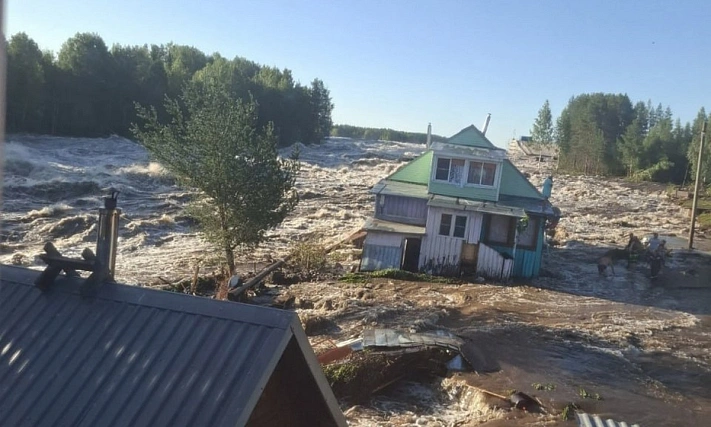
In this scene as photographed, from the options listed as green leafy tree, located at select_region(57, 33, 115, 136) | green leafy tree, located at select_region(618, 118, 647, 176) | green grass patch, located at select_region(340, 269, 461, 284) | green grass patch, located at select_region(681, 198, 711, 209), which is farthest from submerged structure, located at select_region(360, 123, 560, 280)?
green leafy tree, located at select_region(618, 118, 647, 176)

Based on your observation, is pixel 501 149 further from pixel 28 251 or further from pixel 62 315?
pixel 62 315

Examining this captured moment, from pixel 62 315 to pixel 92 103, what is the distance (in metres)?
62.7

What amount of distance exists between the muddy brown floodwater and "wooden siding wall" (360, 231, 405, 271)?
1387mm

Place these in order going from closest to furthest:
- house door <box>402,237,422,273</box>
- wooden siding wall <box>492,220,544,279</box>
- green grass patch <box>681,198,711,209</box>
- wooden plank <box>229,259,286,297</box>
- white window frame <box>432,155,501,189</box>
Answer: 1. wooden plank <box>229,259,286,297</box>
2. wooden siding wall <box>492,220,544,279</box>
3. house door <box>402,237,422,273</box>
4. white window frame <box>432,155,501,189</box>
5. green grass patch <box>681,198,711,209</box>

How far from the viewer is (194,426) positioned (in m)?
3.84

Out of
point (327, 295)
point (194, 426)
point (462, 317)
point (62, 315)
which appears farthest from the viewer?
point (327, 295)

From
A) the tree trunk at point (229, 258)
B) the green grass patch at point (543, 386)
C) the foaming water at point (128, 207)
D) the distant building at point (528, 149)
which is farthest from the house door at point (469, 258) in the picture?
the distant building at point (528, 149)

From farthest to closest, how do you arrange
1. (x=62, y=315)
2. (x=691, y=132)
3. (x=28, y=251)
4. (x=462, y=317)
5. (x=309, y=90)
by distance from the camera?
(x=309, y=90), (x=691, y=132), (x=28, y=251), (x=462, y=317), (x=62, y=315)

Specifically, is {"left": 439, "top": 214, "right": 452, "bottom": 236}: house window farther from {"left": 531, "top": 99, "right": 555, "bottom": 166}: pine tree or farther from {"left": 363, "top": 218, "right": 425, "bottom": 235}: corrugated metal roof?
{"left": 531, "top": 99, "right": 555, "bottom": 166}: pine tree

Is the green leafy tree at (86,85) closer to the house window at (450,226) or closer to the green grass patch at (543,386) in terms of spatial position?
the house window at (450,226)

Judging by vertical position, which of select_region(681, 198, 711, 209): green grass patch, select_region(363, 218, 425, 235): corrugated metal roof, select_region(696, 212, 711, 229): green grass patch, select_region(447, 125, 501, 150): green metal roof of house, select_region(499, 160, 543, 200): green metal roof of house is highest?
select_region(447, 125, 501, 150): green metal roof of house

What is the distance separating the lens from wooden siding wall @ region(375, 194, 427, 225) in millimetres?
23900

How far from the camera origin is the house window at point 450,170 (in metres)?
23.7

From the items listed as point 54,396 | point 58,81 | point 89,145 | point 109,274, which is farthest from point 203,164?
point 58,81
